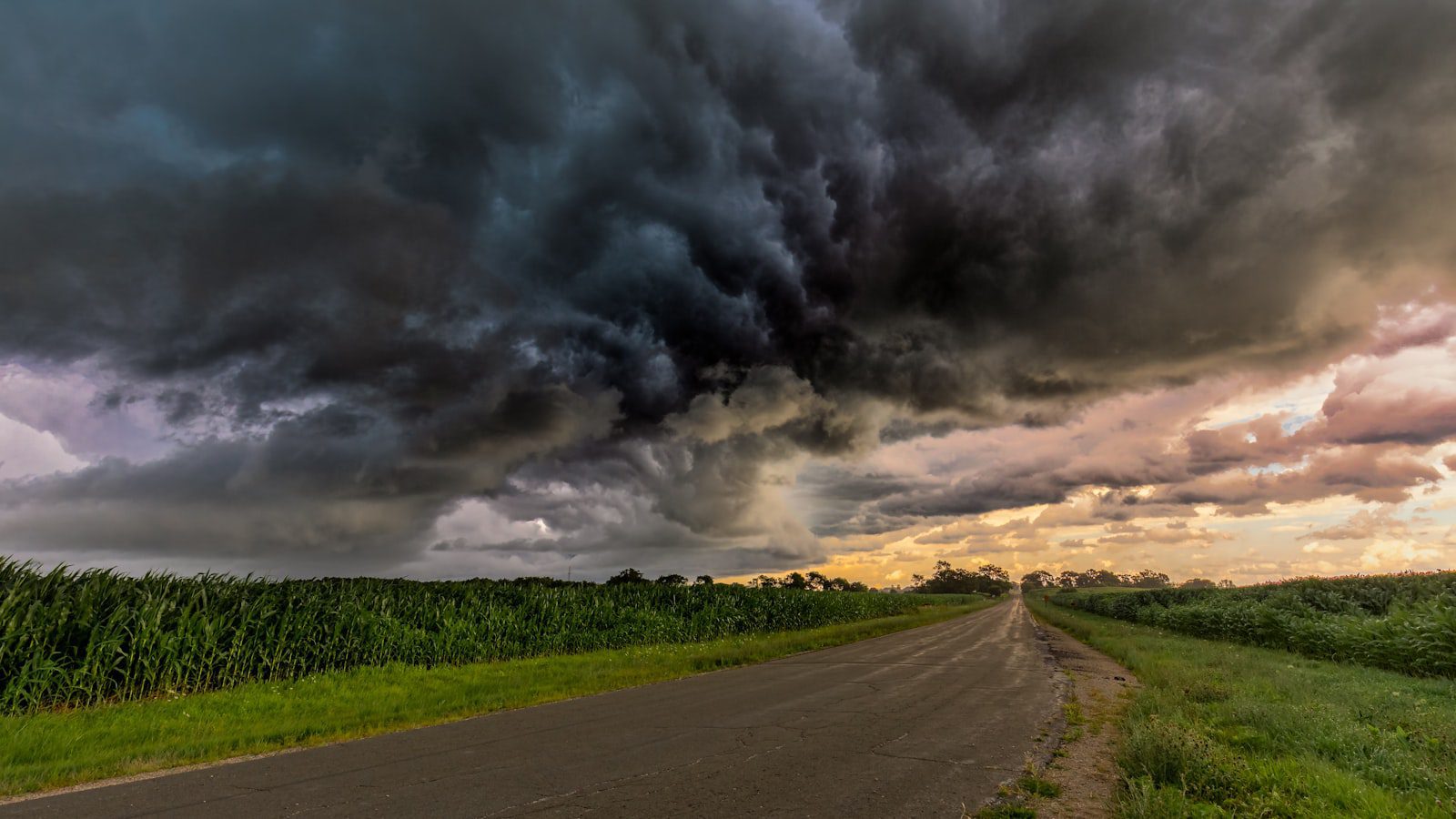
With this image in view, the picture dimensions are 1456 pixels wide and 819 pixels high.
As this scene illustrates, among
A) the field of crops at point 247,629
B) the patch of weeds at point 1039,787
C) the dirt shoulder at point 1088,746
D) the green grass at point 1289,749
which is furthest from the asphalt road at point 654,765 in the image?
the field of crops at point 247,629

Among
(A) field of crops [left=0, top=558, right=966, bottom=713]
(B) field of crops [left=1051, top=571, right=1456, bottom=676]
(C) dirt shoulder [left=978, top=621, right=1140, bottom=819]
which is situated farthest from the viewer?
(B) field of crops [left=1051, top=571, right=1456, bottom=676]

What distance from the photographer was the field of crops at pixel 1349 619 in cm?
1700

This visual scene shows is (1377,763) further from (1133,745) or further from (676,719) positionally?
(676,719)

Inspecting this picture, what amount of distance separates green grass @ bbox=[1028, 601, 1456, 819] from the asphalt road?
5.86 feet

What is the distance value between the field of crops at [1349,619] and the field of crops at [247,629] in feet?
84.2

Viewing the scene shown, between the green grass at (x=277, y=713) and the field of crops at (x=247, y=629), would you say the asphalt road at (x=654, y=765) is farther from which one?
the field of crops at (x=247, y=629)

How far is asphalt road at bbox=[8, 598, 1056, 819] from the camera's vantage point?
692 centimetres

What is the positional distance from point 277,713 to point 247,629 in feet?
17.5

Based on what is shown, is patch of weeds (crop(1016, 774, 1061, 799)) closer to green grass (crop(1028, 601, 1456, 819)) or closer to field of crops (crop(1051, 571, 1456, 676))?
green grass (crop(1028, 601, 1456, 819))

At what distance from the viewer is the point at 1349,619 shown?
2145 centimetres

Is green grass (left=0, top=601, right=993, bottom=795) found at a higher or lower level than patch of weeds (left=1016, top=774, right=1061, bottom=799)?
higher

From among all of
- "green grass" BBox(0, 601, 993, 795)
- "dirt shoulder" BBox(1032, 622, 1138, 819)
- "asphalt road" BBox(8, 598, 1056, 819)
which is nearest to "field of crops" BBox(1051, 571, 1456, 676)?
"dirt shoulder" BBox(1032, 622, 1138, 819)

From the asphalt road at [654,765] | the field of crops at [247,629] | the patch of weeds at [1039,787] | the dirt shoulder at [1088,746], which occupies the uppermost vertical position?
the field of crops at [247,629]

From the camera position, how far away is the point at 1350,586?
28.2 m
